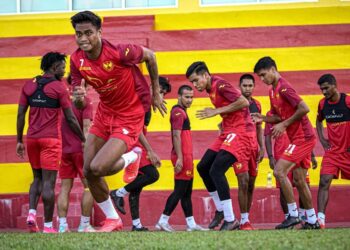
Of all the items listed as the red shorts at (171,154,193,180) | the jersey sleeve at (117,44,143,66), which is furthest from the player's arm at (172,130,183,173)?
the jersey sleeve at (117,44,143,66)

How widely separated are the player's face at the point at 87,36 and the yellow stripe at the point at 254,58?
16.5 feet

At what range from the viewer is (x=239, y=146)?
405 inches

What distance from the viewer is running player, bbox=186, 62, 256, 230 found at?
401 inches

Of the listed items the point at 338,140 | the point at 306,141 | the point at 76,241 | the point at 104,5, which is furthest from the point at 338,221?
the point at 76,241

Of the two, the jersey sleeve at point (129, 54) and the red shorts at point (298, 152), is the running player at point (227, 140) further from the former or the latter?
the jersey sleeve at point (129, 54)

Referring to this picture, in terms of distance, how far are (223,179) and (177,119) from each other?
54.7 inches

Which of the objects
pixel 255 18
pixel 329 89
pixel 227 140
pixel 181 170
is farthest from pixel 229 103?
pixel 255 18

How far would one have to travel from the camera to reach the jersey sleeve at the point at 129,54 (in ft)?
26.4

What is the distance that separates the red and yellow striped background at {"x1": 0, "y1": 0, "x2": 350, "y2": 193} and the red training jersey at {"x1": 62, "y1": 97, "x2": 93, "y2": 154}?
2193mm

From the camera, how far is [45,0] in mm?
13781

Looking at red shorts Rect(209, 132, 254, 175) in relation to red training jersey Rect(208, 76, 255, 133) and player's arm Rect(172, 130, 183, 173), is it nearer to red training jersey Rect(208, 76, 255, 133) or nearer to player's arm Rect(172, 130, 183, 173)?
red training jersey Rect(208, 76, 255, 133)

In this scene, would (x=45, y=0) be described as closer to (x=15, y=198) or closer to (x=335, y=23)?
(x=15, y=198)

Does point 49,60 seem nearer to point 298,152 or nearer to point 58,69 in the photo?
point 58,69

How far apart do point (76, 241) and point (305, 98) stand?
656 centimetres
